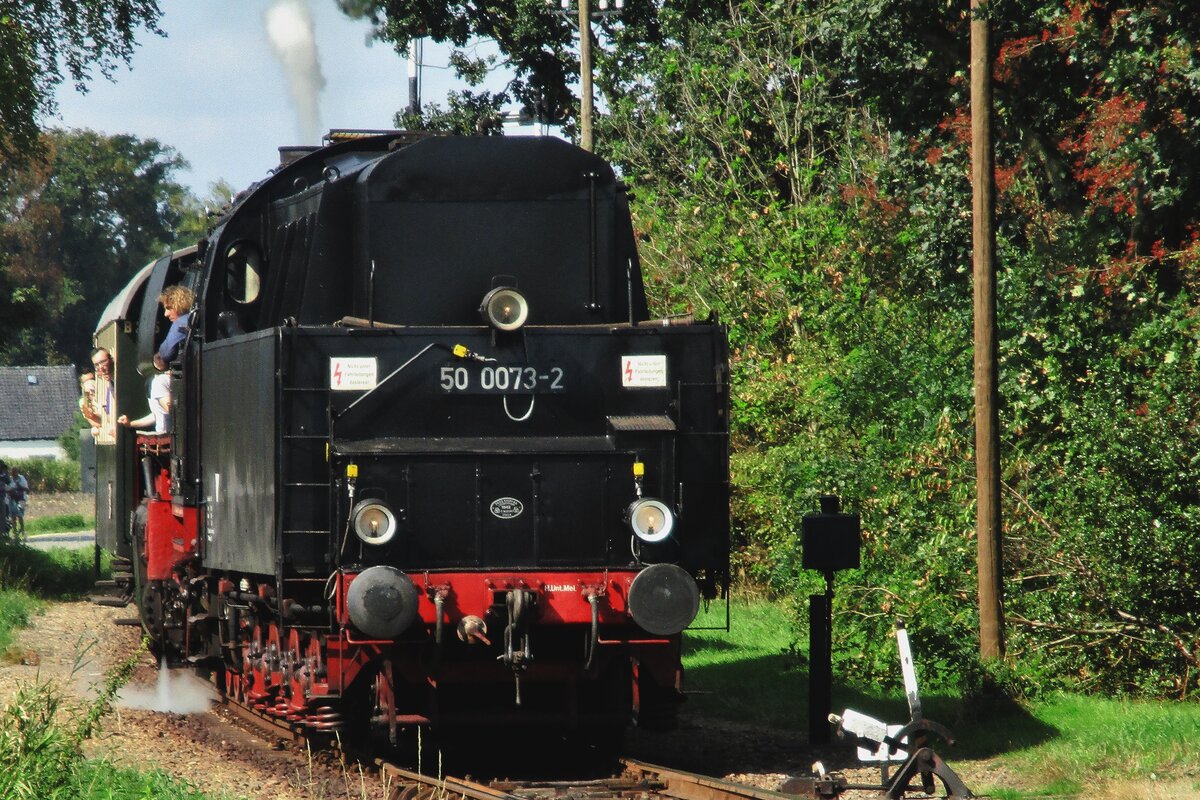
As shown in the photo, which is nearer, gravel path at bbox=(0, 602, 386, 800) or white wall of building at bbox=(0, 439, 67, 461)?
gravel path at bbox=(0, 602, 386, 800)

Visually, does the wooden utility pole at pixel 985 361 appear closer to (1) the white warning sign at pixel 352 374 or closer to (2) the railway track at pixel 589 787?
(2) the railway track at pixel 589 787

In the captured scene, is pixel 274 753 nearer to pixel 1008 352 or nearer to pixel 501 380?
pixel 501 380

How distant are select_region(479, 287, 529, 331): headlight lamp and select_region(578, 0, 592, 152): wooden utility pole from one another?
14.0m

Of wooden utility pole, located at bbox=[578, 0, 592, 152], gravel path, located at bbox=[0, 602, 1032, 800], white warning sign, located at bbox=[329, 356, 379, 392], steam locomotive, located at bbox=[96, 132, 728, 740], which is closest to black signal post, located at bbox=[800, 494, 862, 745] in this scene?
gravel path, located at bbox=[0, 602, 1032, 800]

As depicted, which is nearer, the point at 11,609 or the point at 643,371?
the point at 643,371

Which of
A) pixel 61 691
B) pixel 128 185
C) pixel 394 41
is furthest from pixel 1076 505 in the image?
pixel 128 185

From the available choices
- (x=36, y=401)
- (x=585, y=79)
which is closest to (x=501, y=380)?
(x=585, y=79)

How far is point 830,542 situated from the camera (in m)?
11.2

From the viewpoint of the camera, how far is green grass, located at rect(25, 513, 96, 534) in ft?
162

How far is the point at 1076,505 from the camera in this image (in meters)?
13.0

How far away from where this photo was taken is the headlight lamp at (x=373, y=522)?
8.95m

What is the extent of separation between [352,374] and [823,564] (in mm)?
3906

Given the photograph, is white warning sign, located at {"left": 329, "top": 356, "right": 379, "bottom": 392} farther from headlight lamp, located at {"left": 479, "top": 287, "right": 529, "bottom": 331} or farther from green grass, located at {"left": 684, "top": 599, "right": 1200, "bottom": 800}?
green grass, located at {"left": 684, "top": 599, "right": 1200, "bottom": 800}

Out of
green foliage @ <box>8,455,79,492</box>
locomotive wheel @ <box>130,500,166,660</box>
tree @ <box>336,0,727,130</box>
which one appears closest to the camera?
locomotive wheel @ <box>130,500,166,660</box>
